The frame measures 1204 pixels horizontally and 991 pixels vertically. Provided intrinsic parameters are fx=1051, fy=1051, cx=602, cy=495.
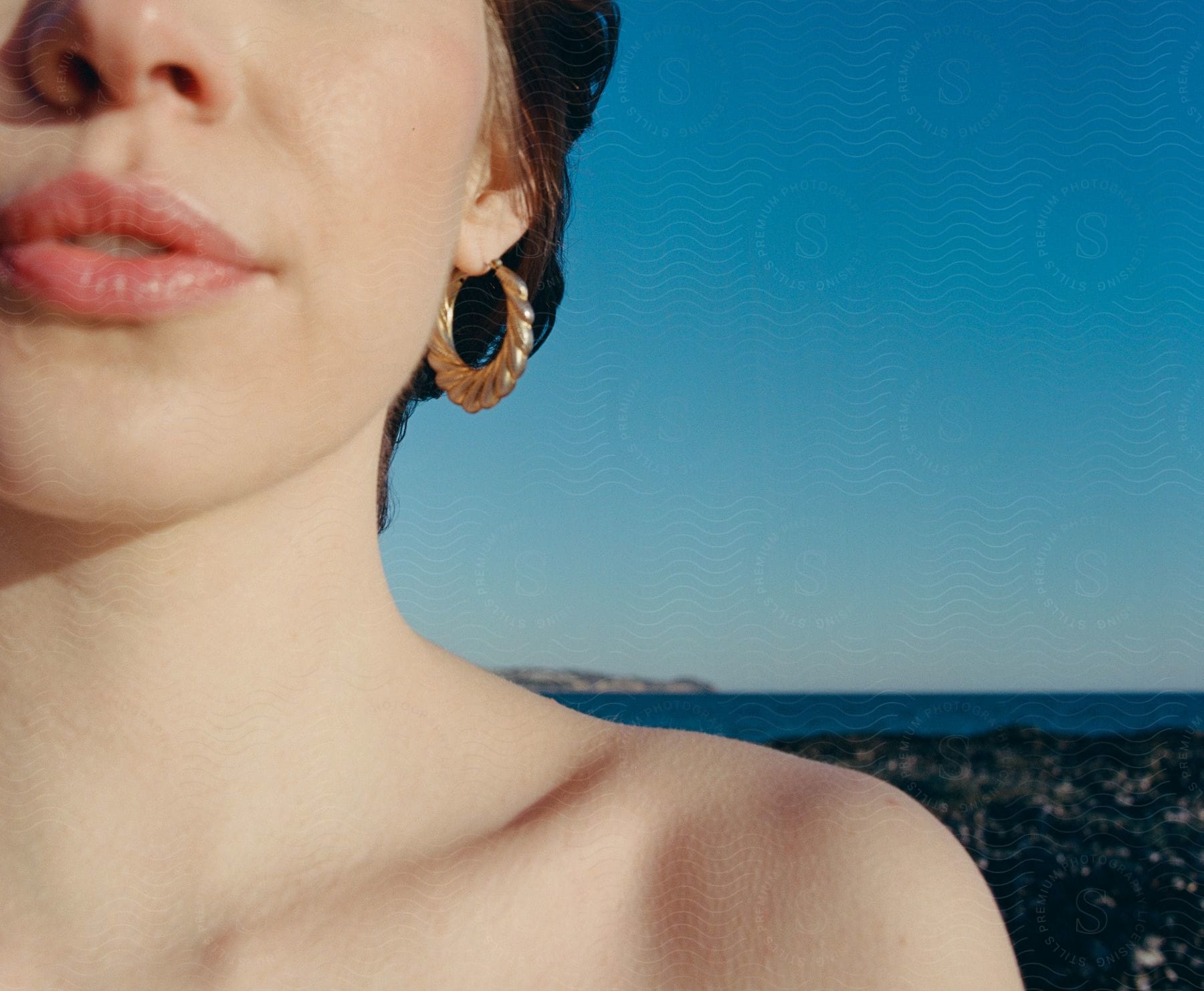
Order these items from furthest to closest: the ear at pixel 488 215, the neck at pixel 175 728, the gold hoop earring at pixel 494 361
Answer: the gold hoop earring at pixel 494 361
the ear at pixel 488 215
the neck at pixel 175 728

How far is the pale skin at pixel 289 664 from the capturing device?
2.06 ft

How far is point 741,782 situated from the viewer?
2.84 feet

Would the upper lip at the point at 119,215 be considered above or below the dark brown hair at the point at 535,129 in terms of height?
below

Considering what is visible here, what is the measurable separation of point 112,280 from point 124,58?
0.41 ft

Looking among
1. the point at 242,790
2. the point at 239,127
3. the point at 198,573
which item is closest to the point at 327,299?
the point at 239,127

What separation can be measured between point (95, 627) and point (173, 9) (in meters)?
0.42

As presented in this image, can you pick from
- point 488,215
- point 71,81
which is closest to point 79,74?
point 71,81

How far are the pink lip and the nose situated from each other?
1.9 inches

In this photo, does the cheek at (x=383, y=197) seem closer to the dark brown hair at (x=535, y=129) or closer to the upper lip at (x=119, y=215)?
the upper lip at (x=119, y=215)

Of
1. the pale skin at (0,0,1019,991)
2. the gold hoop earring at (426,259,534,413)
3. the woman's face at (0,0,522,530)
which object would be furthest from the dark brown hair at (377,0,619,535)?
the woman's face at (0,0,522,530)

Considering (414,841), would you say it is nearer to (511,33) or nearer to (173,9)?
(173,9)

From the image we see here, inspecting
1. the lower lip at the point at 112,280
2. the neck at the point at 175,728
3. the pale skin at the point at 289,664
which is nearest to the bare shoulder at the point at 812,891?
the pale skin at the point at 289,664

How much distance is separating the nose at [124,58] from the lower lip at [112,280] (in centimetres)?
9

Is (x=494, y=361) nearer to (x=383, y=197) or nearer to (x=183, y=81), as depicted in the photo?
(x=383, y=197)
